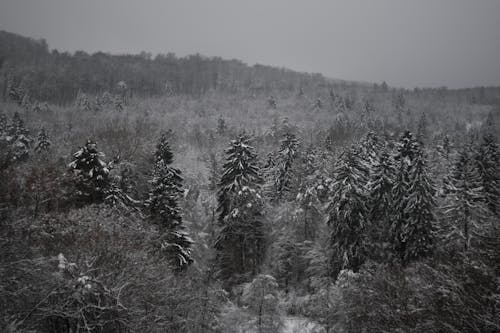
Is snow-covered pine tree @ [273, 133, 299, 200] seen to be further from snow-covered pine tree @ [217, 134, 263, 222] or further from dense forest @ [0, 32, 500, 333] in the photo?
snow-covered pine tree @ [217, 134, 263, 222]

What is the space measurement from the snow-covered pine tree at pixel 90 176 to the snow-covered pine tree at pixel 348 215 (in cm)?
1839

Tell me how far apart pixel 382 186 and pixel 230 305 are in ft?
57.1

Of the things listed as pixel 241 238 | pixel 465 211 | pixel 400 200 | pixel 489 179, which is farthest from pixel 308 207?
pixel 489 179

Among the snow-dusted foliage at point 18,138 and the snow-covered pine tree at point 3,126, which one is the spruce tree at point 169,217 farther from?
the snow-covered pine tree at point 3,126

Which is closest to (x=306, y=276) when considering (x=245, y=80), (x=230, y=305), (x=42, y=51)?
(x=230, y=305)

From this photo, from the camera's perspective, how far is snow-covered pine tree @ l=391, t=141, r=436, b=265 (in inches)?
1027

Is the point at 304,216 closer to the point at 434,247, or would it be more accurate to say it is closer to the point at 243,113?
the point at 434,247

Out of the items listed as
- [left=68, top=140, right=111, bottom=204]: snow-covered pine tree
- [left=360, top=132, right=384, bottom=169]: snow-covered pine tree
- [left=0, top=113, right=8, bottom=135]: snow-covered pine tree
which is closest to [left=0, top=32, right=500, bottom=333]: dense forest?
[left=68, top=140, right=111, bottom=204]: snow-covered pine tree

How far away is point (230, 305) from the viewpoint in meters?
26.0

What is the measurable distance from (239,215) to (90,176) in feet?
40.1

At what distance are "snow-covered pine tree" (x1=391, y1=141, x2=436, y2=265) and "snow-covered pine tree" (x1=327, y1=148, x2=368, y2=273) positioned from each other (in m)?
3.20

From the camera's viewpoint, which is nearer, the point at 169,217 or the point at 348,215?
the point at 169,217

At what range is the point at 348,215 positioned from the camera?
85.4 ft

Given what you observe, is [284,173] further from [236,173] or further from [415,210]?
[415,210]
